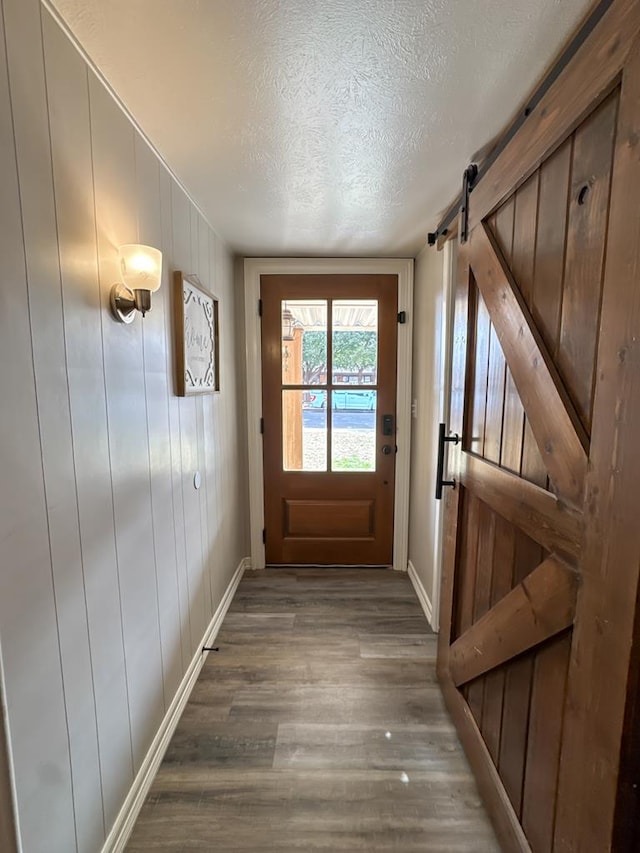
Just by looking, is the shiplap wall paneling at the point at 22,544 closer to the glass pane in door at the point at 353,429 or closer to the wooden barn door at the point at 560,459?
the wooden barn door at the point at 560,459

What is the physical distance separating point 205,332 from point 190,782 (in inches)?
71.0

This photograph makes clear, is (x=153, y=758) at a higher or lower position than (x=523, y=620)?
lower

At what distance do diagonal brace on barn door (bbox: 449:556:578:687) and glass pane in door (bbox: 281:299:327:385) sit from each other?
1793 mm

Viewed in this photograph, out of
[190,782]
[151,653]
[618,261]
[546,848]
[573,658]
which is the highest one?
[618,261]

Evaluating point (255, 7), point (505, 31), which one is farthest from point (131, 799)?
point (505, 31)

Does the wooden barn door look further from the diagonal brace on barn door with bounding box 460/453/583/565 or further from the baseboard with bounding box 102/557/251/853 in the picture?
the baseboard with bounding box 102/557/251/853

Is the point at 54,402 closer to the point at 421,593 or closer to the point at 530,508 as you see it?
the point at 530,508

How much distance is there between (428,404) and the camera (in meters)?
2.35

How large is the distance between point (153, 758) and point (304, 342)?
2.24 m

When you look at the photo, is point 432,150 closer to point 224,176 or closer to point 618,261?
point 224,176

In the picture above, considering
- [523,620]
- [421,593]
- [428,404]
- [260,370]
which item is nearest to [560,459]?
[523,620]

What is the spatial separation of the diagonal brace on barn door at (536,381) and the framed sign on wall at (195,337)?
117 cm

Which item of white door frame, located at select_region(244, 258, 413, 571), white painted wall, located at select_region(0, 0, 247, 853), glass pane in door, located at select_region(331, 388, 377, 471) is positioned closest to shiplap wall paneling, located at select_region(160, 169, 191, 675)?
white painted wall, located at select_region(0, 0, 247, 853)

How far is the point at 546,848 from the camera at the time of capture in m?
0.95
